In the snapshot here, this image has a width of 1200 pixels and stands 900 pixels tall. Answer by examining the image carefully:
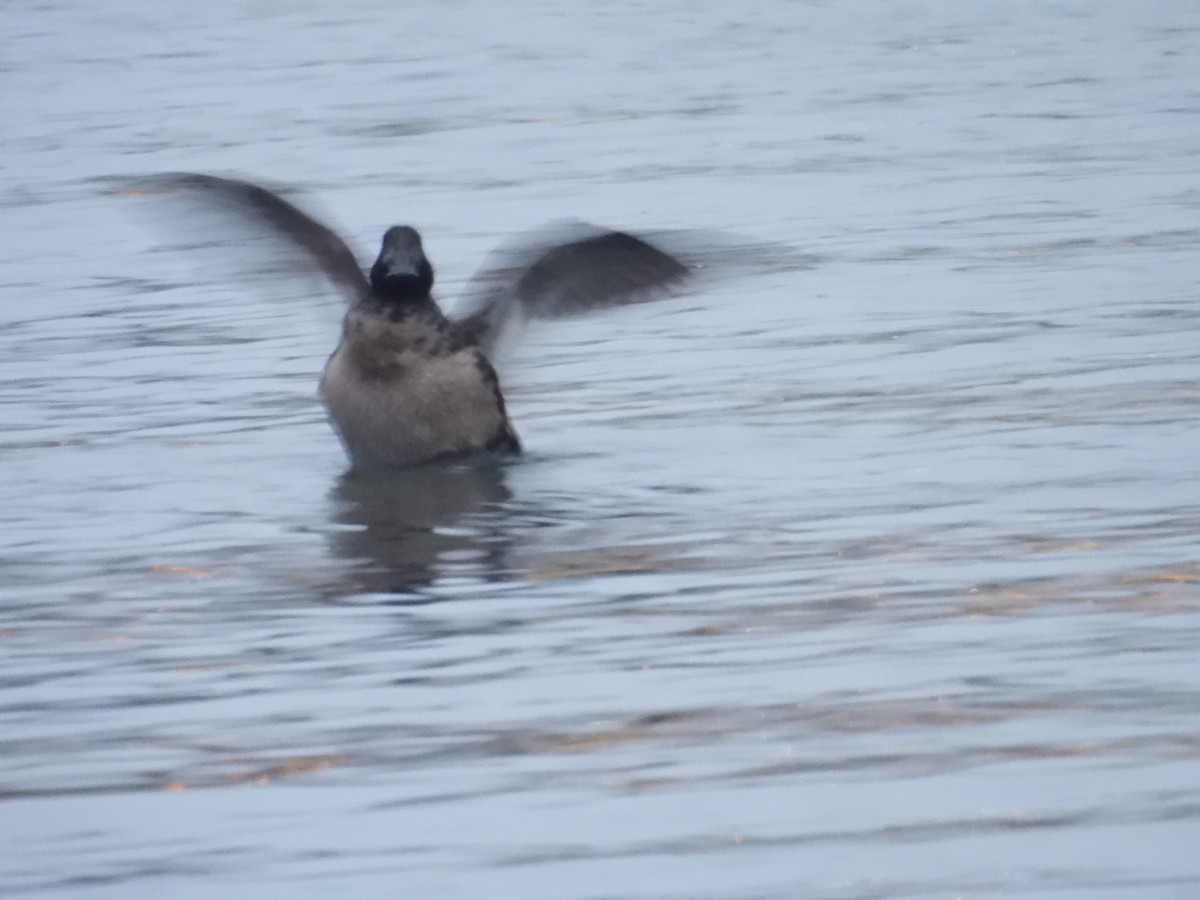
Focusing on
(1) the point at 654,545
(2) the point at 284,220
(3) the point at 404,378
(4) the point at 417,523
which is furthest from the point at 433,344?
(1) the point at 654,545

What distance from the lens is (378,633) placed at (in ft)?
25.2

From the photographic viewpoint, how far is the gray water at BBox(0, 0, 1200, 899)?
19.1 ft

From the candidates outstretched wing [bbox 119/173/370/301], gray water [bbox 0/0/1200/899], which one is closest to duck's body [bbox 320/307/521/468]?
gray water [bbox 0/0/1200/899]

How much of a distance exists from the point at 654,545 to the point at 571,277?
6.98ft

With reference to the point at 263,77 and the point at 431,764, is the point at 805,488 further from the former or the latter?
the point at 263,77

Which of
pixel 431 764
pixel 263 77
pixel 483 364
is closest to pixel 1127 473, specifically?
pixel 483 364

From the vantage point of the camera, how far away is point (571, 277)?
10.7 meters

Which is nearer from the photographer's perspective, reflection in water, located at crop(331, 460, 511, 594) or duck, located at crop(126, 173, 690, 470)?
reflection in water, located at crop(331, 460, 511, 594)

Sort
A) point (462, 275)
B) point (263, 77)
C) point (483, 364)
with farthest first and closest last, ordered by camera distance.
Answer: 1. point (263, 77)
2. point (462, 275)
3. point (483, 364)

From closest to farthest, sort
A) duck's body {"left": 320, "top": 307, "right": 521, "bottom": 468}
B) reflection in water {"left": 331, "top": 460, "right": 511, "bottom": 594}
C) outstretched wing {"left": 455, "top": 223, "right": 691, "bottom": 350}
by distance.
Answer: reflection in water {"left": 331, "top": 460, "right": 511, "bottom": 594}
duck's body {"left": 320, "top": 307, "right": 521, "bottom": 468}
outstretched wing {"left": 455, "top": 223, "right": 691, "bottom": 350}

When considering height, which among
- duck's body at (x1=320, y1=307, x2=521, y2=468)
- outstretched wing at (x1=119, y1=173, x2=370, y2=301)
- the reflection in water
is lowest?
the reflection in water

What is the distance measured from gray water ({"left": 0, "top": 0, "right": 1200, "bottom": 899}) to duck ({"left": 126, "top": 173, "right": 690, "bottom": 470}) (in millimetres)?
210

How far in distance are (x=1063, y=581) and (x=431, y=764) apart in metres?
2.40

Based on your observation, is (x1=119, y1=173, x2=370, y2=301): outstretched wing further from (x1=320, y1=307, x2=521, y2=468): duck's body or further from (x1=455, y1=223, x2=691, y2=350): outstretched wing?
(x1=320, y1=307, x2=521, y2=468): duck's body
